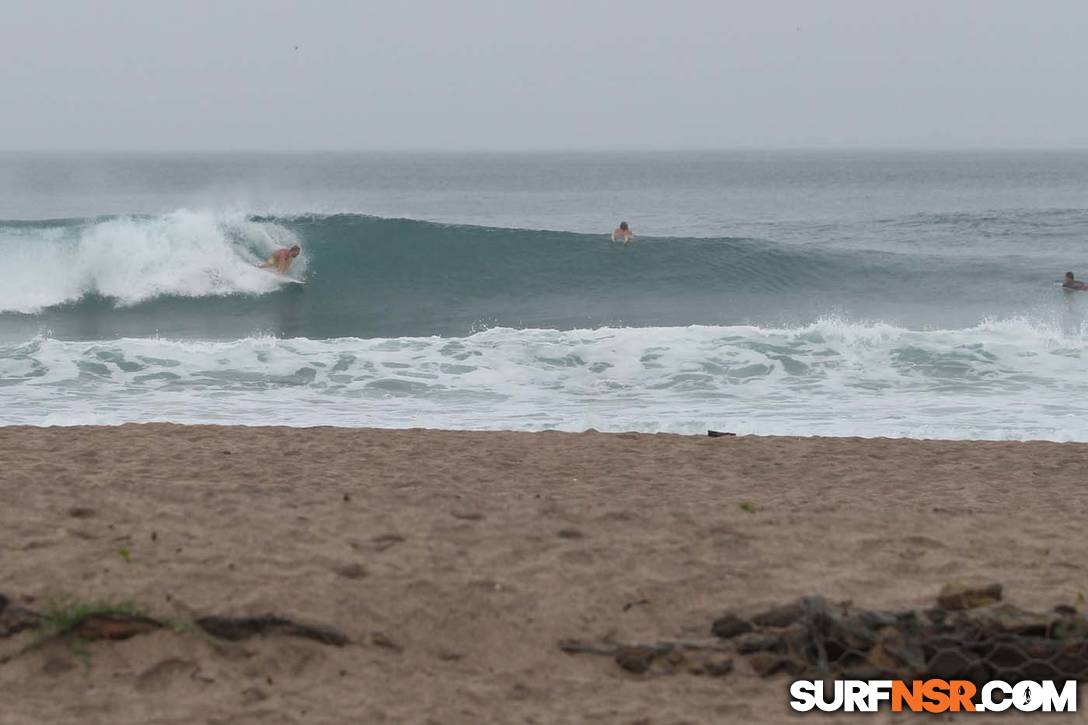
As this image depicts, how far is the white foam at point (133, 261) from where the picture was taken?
19.1 m

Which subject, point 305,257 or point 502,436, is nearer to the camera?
point 502,436

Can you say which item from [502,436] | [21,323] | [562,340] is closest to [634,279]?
[562,340]

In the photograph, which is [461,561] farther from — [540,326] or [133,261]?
[133,261]

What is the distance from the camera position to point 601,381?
11930 mm

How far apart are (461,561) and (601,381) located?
728 centimetres

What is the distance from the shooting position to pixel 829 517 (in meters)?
5.52

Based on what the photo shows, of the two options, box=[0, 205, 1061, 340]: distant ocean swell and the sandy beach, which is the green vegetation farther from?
box=[0, 205, 1061, 340]: distant ocean swell

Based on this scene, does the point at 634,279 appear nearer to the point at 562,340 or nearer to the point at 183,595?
the point at 562,340

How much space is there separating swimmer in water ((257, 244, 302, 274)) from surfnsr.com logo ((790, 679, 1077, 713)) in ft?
59.1

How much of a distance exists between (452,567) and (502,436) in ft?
11.6

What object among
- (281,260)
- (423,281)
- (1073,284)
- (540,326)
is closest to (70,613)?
(540,326)

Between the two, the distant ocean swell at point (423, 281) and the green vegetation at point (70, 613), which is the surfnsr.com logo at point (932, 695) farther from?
the distant ocean swell at point (423, 281)

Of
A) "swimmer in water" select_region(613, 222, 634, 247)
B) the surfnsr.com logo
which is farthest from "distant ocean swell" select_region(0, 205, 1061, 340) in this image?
the surfnsr.com logo

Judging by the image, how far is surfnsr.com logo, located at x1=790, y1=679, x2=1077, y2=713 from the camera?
146 inches
